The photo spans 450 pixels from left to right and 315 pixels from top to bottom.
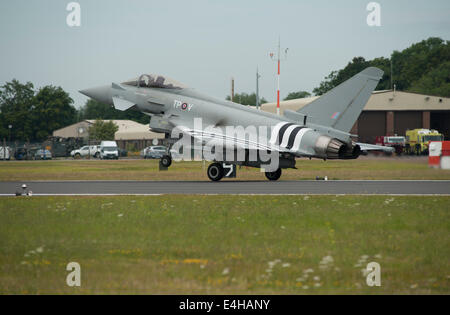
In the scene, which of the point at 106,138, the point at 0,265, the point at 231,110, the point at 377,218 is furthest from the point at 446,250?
the point at 106,138

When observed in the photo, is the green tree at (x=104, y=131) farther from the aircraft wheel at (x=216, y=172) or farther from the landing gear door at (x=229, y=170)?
the aircraft wheel at (x=216, y=172)

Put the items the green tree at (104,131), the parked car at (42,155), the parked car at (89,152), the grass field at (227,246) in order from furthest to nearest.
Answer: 1. the green tree at (104,131)
2. the parked car at (89,152)
3. the parked car at (42,155)
4. the grass field at (227,246)

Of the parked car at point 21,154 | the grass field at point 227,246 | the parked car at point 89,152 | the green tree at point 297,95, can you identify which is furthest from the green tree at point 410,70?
the grass field at point 227,246

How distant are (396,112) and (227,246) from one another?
68.2 metres

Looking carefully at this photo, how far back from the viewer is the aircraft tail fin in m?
23.4

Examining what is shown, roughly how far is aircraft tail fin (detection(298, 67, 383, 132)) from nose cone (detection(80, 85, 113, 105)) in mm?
10948

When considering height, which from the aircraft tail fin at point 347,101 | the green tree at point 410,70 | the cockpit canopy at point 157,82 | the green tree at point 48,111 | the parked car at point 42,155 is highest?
the green tree at point 410,70

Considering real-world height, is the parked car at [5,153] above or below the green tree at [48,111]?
below

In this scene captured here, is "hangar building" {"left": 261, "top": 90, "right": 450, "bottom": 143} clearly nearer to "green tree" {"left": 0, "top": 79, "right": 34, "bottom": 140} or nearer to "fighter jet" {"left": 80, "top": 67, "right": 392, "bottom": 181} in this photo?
"fighter jet" {"left": 80, "top": 67, "right": 392, "bottom": 181}

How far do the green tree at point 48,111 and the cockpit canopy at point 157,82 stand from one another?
10847 centimetres

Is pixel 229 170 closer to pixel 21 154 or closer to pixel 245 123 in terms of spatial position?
pixel 245 123

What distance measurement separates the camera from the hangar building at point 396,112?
237 ft

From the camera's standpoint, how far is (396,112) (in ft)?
242

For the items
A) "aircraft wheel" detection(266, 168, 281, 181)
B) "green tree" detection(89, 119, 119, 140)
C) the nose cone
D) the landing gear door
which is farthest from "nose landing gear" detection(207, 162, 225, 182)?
"green tree" detection(89, 119, 119, 140)
